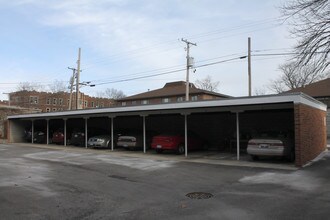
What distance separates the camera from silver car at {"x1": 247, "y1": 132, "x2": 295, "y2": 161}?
14805 mm

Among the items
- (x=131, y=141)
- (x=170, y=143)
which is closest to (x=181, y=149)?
(x=170, y=143)

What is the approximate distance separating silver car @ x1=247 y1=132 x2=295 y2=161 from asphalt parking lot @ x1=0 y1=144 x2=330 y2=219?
1.22m

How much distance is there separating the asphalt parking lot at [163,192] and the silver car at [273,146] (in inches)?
48.2

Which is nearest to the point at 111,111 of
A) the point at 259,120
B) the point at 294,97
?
the point at 259,120

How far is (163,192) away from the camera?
957cm

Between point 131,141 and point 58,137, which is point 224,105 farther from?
point 58,137

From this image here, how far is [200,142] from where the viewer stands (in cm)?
2261

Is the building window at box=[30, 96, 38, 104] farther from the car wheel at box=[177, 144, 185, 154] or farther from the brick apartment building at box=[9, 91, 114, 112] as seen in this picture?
the car wheel at box=[177, 144, 185, 154]

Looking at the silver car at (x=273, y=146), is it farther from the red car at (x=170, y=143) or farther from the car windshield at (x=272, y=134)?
the red car at (x=170, y=143)

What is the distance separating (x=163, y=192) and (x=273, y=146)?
7.04 m

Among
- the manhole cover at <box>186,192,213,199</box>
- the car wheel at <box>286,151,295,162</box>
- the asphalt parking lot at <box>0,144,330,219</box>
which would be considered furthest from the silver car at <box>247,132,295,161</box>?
the manhole cover at <box>186,192,213,199</box>

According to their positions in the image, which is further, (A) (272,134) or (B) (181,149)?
(B) (181,149)

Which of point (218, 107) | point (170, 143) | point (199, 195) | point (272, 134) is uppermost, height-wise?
point (218, 107)

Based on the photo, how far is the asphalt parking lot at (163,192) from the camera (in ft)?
24.1
